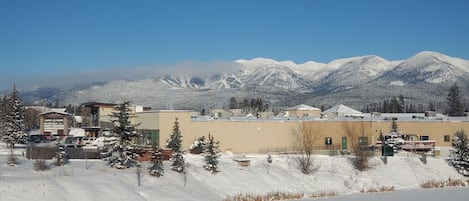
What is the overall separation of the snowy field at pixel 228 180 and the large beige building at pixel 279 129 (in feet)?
19.7

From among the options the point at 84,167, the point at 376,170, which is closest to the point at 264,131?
the point at 376,170

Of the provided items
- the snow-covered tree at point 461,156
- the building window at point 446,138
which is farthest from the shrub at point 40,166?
the building window at point 446,138

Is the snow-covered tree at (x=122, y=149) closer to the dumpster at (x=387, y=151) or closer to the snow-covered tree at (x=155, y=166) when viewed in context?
the snow-covered tree at (x=155, y=166)

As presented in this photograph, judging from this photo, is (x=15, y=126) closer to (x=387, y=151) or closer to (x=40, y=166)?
(x=40, y=166)

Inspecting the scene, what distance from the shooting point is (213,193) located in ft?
107

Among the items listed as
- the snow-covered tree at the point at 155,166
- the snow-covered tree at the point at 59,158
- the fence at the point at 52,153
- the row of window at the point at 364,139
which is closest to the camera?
the snow-covered tree at the point at 59,158

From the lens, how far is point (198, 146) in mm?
45500

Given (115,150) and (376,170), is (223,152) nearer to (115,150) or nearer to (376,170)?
(376,170)

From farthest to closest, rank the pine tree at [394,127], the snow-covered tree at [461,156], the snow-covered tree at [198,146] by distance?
1. the pine tree at [394,127]
2. the snow-covered tree at [461,156]
3. the snow-covered tree at [198,146]

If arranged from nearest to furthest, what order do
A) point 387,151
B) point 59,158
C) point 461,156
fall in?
1. point 59,158
2. point 461,156
3. point 387,151

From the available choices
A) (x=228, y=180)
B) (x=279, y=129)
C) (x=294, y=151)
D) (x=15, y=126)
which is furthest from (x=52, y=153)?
(x=15, y=126)

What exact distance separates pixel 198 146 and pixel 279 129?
966cm

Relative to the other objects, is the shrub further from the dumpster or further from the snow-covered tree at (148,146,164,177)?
the dumpster

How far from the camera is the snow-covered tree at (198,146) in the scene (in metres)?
44.8
